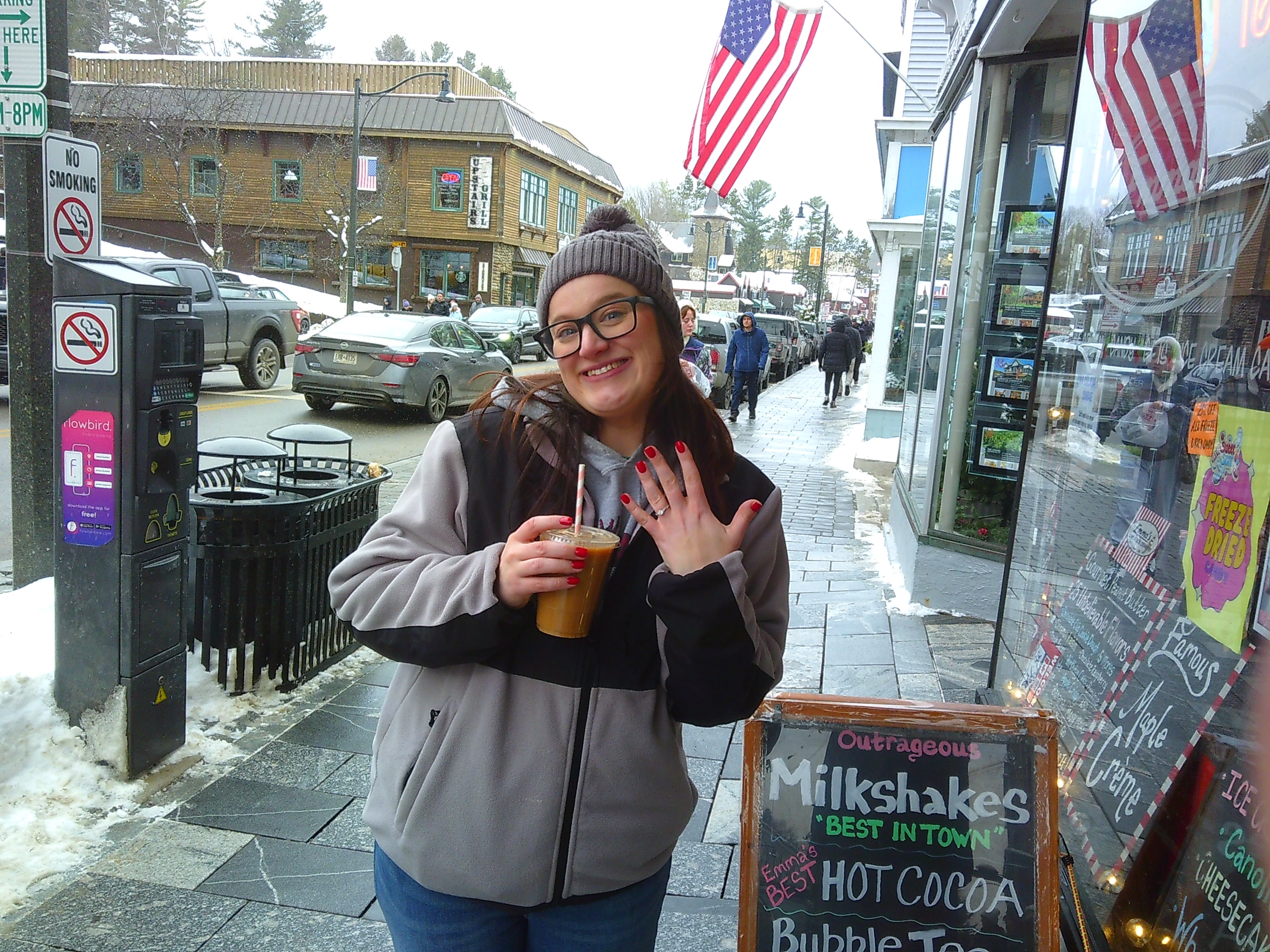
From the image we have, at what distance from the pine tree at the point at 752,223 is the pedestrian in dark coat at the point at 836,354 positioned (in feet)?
250

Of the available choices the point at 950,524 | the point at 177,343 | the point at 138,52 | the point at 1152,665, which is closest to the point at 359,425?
the point at 950,524

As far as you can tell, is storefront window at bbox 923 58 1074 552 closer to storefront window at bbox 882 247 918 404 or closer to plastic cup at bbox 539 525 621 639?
plastic cup at bbox 539 525 621 639

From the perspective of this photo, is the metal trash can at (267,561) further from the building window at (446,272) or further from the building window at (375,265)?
the building window at (375,265)

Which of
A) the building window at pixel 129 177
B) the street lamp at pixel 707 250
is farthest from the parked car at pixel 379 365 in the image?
the building window at pixel 129 177

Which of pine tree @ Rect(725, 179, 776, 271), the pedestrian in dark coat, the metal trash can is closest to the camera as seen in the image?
the metal trash can

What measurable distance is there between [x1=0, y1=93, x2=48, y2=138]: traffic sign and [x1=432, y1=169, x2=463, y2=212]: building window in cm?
3551

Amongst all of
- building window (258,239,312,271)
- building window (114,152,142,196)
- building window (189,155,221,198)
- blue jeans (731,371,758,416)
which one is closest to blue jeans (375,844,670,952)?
blue jeans (731,371,758,416)

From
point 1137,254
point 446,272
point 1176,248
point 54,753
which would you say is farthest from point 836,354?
point 446,272

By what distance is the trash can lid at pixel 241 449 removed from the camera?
14.4 feet

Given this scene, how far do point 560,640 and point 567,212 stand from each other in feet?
149

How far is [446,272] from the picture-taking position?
3875 cm

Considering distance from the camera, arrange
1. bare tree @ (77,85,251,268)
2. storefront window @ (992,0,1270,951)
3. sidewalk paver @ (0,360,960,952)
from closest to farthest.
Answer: storefront window @ (992,0,1270,951)
sidewalk paver @ (0,360,960,952)
bare tree @ (77,85,251,268)

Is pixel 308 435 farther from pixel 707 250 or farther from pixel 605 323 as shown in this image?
pixel 707 250

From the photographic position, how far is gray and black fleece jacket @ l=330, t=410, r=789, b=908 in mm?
1528
